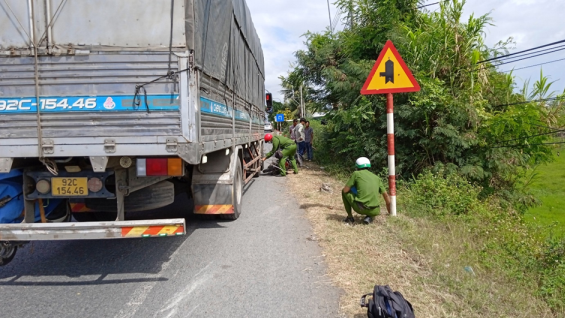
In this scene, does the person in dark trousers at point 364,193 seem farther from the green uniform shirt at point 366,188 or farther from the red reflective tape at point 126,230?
the red reflective tape at point 126,230

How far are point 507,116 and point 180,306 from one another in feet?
25.3

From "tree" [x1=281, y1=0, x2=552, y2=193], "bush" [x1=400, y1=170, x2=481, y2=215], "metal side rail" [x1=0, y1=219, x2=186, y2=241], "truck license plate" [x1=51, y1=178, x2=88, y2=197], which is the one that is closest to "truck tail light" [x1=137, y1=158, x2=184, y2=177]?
A: "metal side rail" [x1=0, y1=219, x2=186, y2=241]

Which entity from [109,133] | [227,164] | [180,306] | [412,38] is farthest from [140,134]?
[412,38]

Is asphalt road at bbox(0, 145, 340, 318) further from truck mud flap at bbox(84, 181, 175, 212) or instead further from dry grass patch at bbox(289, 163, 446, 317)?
truck mud flap at bbox(84, 181, 175, 212)

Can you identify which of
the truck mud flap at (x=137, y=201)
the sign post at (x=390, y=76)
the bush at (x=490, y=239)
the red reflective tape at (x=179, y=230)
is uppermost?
the sign post at (x=390, y=76)

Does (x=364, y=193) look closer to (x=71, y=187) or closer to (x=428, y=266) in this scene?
(x=428, y=266)

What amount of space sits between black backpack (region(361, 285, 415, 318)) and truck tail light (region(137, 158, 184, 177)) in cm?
217

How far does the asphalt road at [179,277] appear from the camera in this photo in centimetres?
327

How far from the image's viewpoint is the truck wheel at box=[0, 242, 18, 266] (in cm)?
406

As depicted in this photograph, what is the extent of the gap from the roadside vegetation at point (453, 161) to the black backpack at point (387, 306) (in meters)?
0.30

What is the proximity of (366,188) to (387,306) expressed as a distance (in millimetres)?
2616

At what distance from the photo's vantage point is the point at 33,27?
3.54 metres

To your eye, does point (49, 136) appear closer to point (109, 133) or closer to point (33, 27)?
point (109, 133)

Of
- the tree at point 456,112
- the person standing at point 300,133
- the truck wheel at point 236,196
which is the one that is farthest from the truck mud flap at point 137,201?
the person standing at point 300,133
